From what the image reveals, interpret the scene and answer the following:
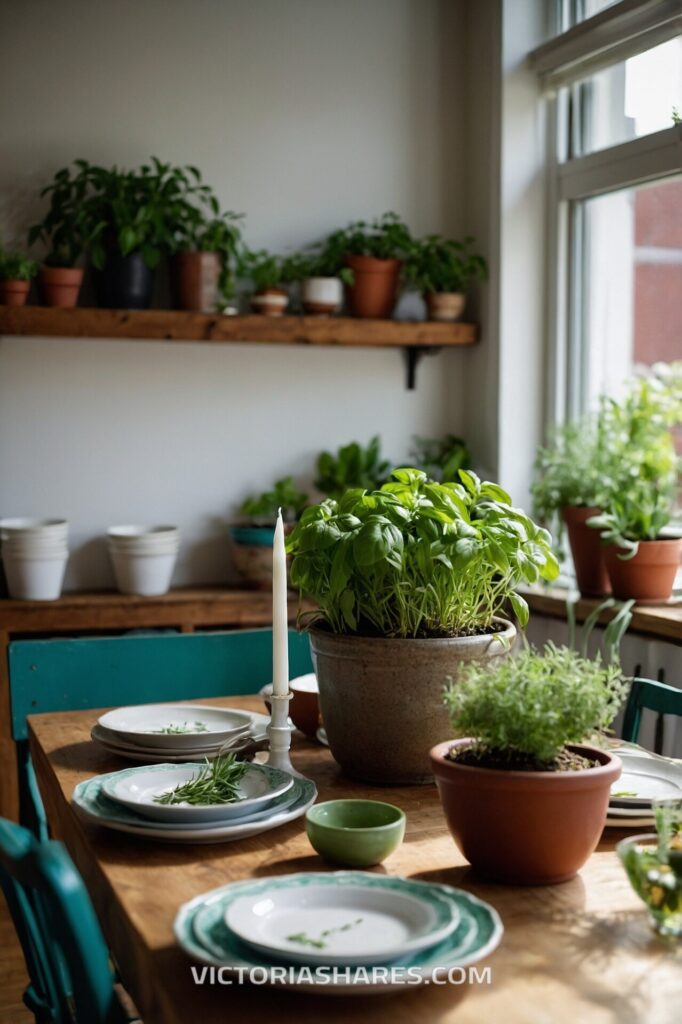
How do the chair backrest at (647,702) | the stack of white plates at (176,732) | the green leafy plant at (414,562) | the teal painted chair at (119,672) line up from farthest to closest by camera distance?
the teal painted chair at (119,672) < the chair backrest at (647,702) < the stack of white plates at (176,732) < the green leafy plant at (414,562)

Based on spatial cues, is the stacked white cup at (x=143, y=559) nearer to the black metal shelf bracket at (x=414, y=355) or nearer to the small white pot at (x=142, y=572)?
the small white pot at (x=142, y=572)

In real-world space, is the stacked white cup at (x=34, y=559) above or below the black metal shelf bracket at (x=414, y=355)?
below

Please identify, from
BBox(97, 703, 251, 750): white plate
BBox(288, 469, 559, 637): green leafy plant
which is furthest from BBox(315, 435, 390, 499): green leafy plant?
BBox(288, 469, 559, 637): green leafy plant

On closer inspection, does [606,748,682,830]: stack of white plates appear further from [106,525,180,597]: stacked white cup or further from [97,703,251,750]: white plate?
[106,525,180,597]: stacked white cup

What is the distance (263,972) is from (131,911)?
219 millimetres

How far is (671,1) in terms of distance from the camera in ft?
8.73

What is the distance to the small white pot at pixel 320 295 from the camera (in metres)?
3.19

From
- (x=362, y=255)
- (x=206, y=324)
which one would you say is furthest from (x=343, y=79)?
(x=206, y=324)

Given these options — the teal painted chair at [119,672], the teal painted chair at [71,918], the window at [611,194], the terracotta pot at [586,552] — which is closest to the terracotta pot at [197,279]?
the window at [611,194]

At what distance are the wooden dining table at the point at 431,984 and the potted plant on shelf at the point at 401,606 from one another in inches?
3.1

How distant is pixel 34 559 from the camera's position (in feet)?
9.68

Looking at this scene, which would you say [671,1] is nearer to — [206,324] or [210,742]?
[206,324]

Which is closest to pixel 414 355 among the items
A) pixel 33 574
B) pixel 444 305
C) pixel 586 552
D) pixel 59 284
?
pixel 444 305

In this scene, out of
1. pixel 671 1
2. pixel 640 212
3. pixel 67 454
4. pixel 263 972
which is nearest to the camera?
pixel 263 972
